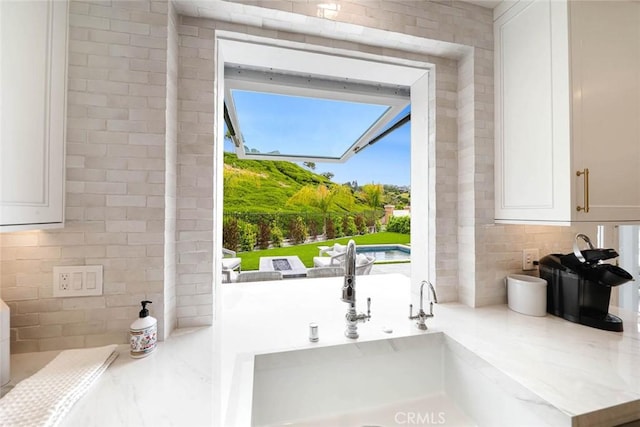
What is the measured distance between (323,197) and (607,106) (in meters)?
5.77

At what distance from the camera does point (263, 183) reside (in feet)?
21.9

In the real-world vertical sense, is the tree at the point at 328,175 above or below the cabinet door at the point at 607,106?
above

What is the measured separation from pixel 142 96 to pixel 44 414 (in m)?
1.02

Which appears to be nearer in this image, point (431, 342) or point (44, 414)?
point (44, 414)

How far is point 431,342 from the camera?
1111 millimetres

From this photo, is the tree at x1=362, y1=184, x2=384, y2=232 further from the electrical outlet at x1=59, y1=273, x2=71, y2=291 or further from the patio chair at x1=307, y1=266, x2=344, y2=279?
the electrical outlet at x1=59, y1=273, x2=71, y2=291

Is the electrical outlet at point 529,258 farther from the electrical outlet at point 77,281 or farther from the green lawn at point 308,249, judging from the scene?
the green lawn at point 308,249

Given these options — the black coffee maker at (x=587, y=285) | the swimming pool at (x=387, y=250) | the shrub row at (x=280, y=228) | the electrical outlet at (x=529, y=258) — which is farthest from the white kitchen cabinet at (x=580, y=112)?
the swimming pool at (x=387, y=250)

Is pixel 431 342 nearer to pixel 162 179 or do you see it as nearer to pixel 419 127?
pixel 419 127

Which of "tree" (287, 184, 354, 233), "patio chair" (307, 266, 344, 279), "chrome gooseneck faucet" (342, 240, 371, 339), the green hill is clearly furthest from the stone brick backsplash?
"tree" (287, 184, 354, 233)

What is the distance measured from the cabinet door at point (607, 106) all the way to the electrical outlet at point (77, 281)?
1.86 m

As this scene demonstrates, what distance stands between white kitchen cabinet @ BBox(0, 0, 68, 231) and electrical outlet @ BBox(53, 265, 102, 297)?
0.60ft

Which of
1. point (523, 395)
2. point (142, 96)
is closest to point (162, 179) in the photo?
point (142, 96)

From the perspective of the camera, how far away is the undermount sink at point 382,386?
3.10ft
